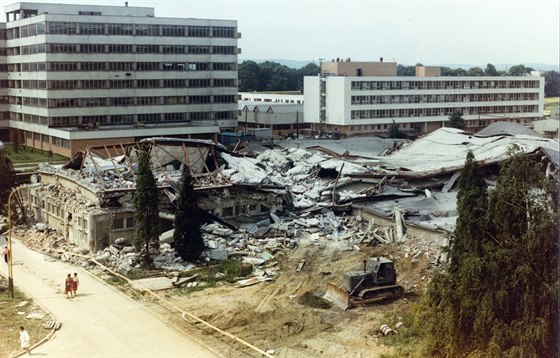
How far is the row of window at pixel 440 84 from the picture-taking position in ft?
295

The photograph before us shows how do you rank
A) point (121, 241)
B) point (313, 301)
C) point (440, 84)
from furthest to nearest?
point (440, 84) → point (121, 241) → point (313, 301)

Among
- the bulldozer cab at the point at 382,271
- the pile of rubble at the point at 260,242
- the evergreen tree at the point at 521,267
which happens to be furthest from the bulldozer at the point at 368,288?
the evergreen tree at the point at 521,267

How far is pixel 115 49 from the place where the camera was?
241ft

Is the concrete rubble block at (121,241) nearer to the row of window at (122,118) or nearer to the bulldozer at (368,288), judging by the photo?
the bulldozer at (368,288)

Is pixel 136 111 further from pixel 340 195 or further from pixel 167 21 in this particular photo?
pixel 340 195

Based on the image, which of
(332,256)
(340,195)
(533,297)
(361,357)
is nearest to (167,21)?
(340,195)

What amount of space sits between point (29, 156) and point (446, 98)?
5514 cm

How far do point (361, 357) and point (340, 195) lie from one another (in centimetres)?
2248

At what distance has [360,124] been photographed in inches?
3548

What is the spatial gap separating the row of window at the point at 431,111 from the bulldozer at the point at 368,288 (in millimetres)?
60484

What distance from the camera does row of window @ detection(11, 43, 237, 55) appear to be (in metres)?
70.9

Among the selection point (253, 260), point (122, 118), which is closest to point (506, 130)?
point (122, 118)

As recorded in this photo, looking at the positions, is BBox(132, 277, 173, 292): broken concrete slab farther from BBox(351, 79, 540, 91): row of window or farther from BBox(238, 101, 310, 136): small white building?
BBox(238, 101, 310, 136): small white building

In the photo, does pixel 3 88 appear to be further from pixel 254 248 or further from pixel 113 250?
pixel 254 248
